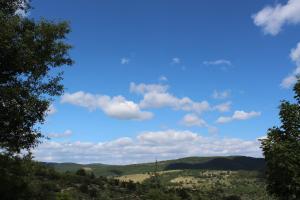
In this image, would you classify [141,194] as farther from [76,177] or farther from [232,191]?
[232,191]

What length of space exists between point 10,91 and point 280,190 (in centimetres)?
2007

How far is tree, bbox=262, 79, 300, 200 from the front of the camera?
1305 inches

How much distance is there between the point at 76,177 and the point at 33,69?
55.3 m

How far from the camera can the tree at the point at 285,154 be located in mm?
33156

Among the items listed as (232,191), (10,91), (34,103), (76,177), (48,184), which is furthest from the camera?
(232,191)

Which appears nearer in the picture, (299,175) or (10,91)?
(10,91)

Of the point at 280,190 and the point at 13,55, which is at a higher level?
the point at 13,55

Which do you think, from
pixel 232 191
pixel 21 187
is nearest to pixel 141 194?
pixel 21 187

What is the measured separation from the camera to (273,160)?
3375 cm

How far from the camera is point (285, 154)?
33.2 meters

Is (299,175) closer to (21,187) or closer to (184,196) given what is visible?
(21,187)

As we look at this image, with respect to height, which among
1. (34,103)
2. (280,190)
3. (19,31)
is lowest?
(280,190)

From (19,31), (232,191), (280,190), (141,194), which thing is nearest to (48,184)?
(141,194)

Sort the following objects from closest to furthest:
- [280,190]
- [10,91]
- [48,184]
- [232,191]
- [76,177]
→ 1. [10,91]
2. [280,190]
3. [48,184]
4. [76,177]
5. [232,191]
